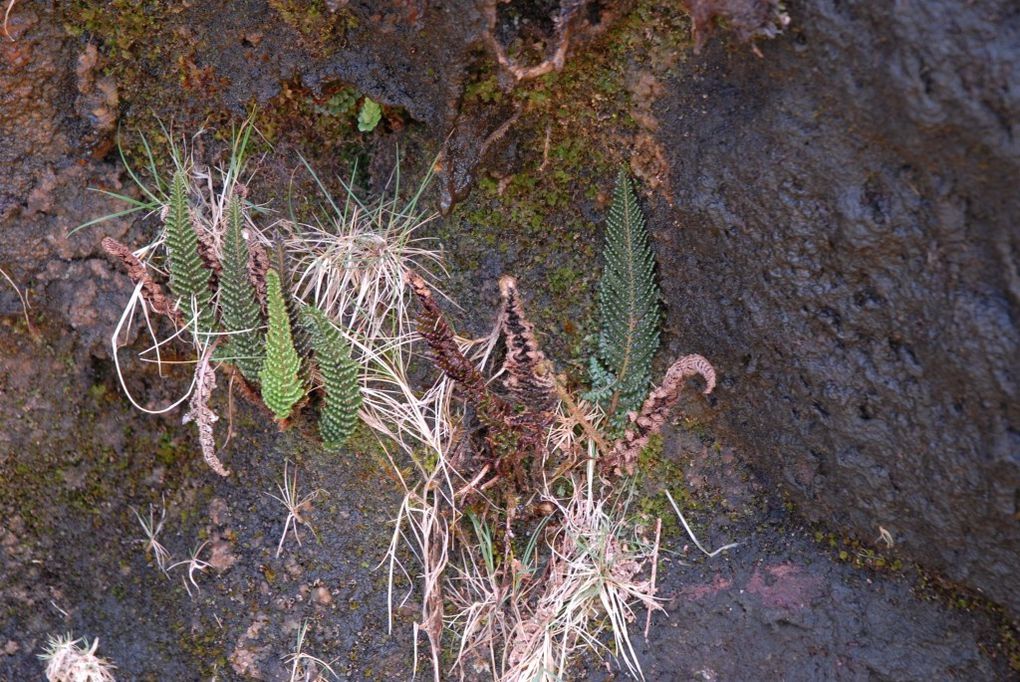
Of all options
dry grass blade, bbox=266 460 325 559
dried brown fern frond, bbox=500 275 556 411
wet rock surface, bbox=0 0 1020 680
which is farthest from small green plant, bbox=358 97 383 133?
dry grass blade, bbox=266 460 325 559

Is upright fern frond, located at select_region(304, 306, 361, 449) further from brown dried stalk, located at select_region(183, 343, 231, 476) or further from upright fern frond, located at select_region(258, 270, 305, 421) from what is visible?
brown dried stalk, located at select_region(183, 343, 231, 476)

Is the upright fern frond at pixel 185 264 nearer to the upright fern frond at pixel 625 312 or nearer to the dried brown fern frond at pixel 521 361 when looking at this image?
the dried brown fern frond at pixel 521 361

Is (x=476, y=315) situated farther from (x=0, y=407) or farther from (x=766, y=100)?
(x=0, y=407)

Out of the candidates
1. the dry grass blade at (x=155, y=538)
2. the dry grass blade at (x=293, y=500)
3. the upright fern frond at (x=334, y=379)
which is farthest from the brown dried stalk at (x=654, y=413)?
the dry grass blade at (x=155, y=538)

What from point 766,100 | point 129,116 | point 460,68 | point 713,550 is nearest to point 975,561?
point 713,550

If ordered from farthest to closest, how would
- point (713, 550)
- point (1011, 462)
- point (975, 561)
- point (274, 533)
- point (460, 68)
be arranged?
point (274, 533)
point (713, 550)
point (460, 68)
point (975, 561)
point (1011, 462)

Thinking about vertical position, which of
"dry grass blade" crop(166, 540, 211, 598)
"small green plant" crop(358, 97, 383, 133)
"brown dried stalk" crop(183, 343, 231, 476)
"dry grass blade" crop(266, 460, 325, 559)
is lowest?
"dry grass blade" crop(166, 540, 211, 598)
